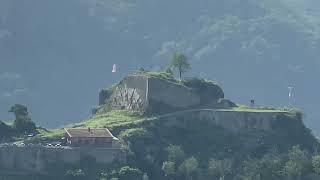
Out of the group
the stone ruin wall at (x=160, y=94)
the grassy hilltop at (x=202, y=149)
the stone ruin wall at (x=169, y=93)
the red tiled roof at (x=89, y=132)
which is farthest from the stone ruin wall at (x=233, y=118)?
the red tiled roof at (x=89, y=132)

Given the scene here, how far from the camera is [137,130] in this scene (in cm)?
17900

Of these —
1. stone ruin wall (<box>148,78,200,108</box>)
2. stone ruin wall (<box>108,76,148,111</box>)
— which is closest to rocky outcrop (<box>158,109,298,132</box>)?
stone ruin wall (<box>148,78,200,108</box>)

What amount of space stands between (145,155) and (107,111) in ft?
79.0

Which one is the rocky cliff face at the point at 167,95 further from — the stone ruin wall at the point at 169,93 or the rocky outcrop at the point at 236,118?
the rocky outcrop at the point at 236,118

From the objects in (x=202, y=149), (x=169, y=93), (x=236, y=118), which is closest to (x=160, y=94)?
(x=169, y=93)

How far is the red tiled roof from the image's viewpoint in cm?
17538

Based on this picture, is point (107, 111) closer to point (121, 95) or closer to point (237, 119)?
point (121, 95)

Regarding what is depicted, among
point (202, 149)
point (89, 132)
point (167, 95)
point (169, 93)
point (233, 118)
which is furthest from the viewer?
point (169, 93)

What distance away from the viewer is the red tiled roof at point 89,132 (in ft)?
575

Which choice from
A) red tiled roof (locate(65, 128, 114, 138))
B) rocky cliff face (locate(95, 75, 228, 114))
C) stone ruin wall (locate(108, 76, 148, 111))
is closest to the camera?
red tiled roof (locate(65, 128, 114, 138))

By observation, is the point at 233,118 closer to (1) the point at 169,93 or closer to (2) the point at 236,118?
(2) the point at 236,118

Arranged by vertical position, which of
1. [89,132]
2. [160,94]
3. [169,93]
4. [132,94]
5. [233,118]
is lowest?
[89,132]

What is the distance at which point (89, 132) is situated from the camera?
177 meters

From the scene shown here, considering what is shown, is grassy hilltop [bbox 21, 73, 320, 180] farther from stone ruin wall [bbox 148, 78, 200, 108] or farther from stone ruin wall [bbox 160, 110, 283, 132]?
stone ruin wall [bbox 148, 78, 200, 108]
